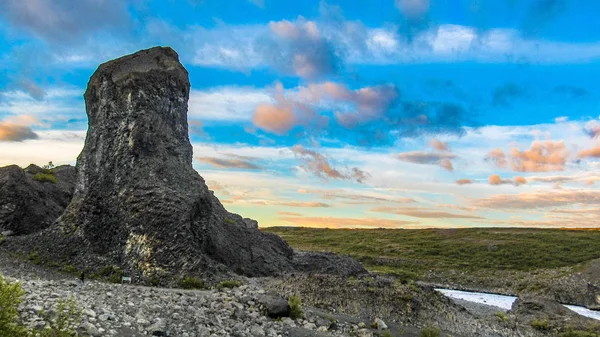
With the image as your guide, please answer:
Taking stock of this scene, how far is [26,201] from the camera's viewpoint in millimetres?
46750

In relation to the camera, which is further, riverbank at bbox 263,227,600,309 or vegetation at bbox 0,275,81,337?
riverbank at bbox 263,227,600,309

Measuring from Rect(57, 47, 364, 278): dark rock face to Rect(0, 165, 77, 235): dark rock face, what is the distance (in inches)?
358

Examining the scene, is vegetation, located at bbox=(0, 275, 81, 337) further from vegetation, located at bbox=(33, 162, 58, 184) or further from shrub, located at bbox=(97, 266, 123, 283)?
vegetation, located at bbox=(33, 162, 58, 184)

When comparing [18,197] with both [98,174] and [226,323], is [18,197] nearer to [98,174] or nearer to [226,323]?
[98,174]

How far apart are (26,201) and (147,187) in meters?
18.6

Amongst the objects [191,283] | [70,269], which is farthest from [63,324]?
[70,269]

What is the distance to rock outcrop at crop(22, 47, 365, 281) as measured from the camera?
113ft

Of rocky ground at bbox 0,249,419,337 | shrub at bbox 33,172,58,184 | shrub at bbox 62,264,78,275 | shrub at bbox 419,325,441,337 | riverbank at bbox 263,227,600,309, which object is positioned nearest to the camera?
rocky ground at bbox 0,249,419,337

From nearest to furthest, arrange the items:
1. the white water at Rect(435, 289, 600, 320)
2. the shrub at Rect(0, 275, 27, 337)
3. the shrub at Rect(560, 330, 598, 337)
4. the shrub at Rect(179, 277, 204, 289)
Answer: the shrub at Rect(0, 275, 27, 337) < the shrub at Rect(179, 277, 204, 289) < the shrub at Rect(560, 330, 598, 337) < the white water at Rect(435, 289, 600, 320)

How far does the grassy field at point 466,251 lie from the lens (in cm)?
9888

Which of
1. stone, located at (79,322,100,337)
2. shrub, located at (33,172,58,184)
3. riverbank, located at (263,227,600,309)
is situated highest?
shrub, located at (33,172,58,184)

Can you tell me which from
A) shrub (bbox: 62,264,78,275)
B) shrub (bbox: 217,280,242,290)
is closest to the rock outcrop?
shrub (bbox: 62,264,78,275)

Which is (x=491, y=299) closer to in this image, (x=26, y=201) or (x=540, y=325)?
(x=540, y=325)

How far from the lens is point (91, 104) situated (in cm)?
4409
